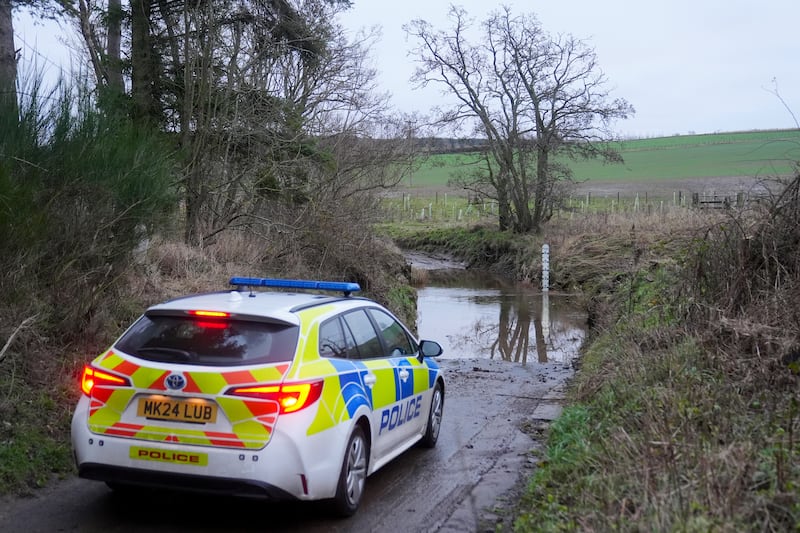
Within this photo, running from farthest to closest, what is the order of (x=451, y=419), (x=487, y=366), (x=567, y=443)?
1. (x=487, y=366)
2. (x=451, y=419)
3. (x=567, y=443)

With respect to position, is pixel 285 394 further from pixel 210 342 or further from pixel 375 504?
pixel 375 504

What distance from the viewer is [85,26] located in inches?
658

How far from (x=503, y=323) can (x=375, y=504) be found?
54.1 feet

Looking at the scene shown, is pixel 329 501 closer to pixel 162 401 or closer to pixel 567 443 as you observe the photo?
pixel 162 401

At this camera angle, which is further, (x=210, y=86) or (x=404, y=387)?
(x=210, y=86)

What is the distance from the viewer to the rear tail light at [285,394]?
5.26 meters

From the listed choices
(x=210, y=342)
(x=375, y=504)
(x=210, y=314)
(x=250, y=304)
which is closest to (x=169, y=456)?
(x=210, y=342)

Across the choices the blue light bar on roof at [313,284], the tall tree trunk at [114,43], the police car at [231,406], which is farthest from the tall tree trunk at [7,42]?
the police car at [231,406]

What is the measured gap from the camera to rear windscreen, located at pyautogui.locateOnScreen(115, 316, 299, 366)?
18.0 ft

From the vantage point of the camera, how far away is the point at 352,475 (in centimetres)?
594

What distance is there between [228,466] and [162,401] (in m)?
0.64

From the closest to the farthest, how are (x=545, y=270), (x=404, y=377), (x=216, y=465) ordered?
1. (x=216, y=465)
2. (x=404, y=377)
3. (x=545, y=270)

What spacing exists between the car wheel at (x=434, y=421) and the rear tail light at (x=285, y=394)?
10.2 feet

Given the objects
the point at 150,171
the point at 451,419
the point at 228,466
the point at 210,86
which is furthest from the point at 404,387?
the point at 210,86
